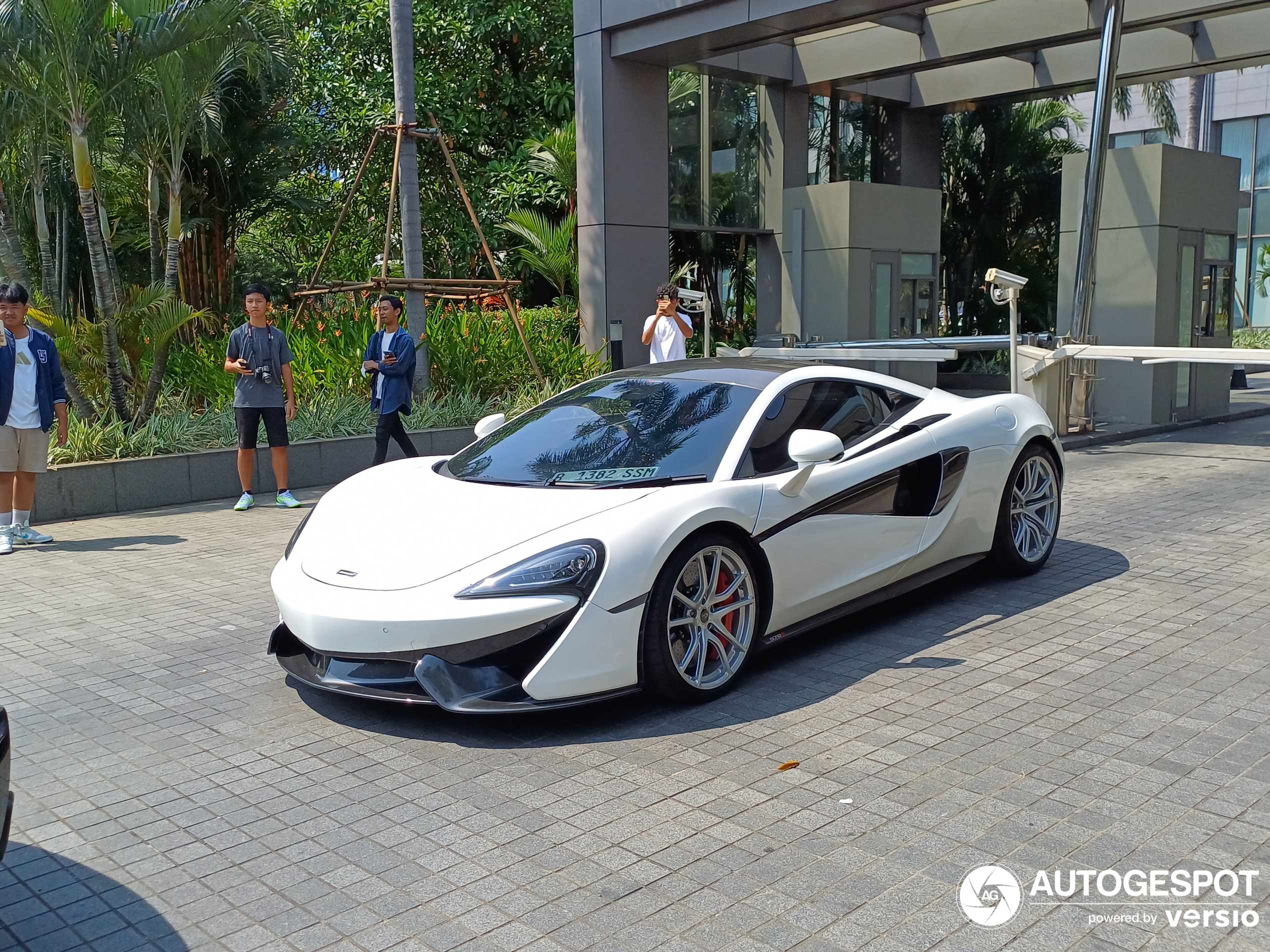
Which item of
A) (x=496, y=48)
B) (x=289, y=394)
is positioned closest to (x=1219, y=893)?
(x=289, y=394)

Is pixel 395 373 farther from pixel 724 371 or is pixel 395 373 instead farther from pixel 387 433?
pixel 724 371

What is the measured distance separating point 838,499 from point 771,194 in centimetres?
1577

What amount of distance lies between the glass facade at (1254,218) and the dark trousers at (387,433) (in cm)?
3490

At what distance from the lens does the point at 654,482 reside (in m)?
4.94

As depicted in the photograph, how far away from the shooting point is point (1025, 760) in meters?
4.11

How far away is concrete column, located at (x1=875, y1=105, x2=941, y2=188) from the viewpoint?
21766mm

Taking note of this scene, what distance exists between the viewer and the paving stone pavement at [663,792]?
3.12 metres

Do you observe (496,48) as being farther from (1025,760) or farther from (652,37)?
(1025,760)

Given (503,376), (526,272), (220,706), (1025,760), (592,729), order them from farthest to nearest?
(526,272)
(503,376)
(220,706)
(592,729)
(1025,760)

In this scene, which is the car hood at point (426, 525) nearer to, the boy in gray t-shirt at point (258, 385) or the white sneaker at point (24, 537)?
the white sneaker at point (24, 537)

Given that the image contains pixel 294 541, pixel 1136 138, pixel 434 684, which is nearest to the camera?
pixel 434 684

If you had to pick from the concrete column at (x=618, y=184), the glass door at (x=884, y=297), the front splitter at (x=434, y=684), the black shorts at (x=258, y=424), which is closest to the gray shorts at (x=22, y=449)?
the black shorts at (x=258, y=424)

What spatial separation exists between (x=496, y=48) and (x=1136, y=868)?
19.1 meters

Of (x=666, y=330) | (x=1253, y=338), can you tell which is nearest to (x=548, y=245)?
(x=666, y=330)
